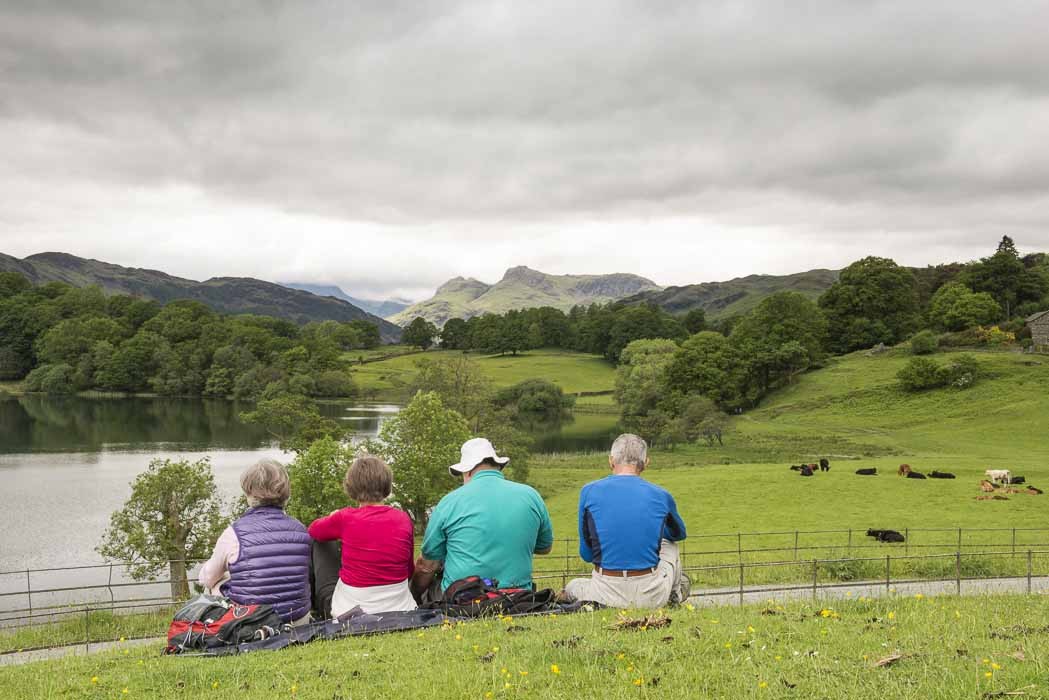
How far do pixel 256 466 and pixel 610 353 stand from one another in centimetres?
15249

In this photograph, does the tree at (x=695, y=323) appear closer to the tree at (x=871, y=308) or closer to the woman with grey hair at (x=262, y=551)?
the tree at (x=871, y=308)

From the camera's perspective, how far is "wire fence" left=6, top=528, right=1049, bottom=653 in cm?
1892

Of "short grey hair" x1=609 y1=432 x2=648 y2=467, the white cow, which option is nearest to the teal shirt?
"short grey hair" x1=609 y1=432 x2=648 y2=467

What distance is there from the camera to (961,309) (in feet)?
347

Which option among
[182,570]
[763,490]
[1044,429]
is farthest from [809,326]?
[182,570]

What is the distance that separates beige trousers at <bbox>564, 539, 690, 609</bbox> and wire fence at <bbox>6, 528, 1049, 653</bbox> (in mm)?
6108

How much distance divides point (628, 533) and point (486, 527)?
173 cm

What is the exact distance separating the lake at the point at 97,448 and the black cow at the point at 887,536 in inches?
1454

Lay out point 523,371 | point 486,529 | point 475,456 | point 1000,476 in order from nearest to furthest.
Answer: point 486,529
point 475,456
point 1000,476
point 523,371

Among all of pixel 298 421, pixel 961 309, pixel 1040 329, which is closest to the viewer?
pixel 298 421

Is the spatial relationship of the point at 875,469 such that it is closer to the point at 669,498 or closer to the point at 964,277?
the point at 669,498

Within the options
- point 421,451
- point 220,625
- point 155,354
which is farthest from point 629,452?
point 155,354

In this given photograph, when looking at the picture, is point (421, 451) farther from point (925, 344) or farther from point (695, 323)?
point (695, 323)

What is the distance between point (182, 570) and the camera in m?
30.2
